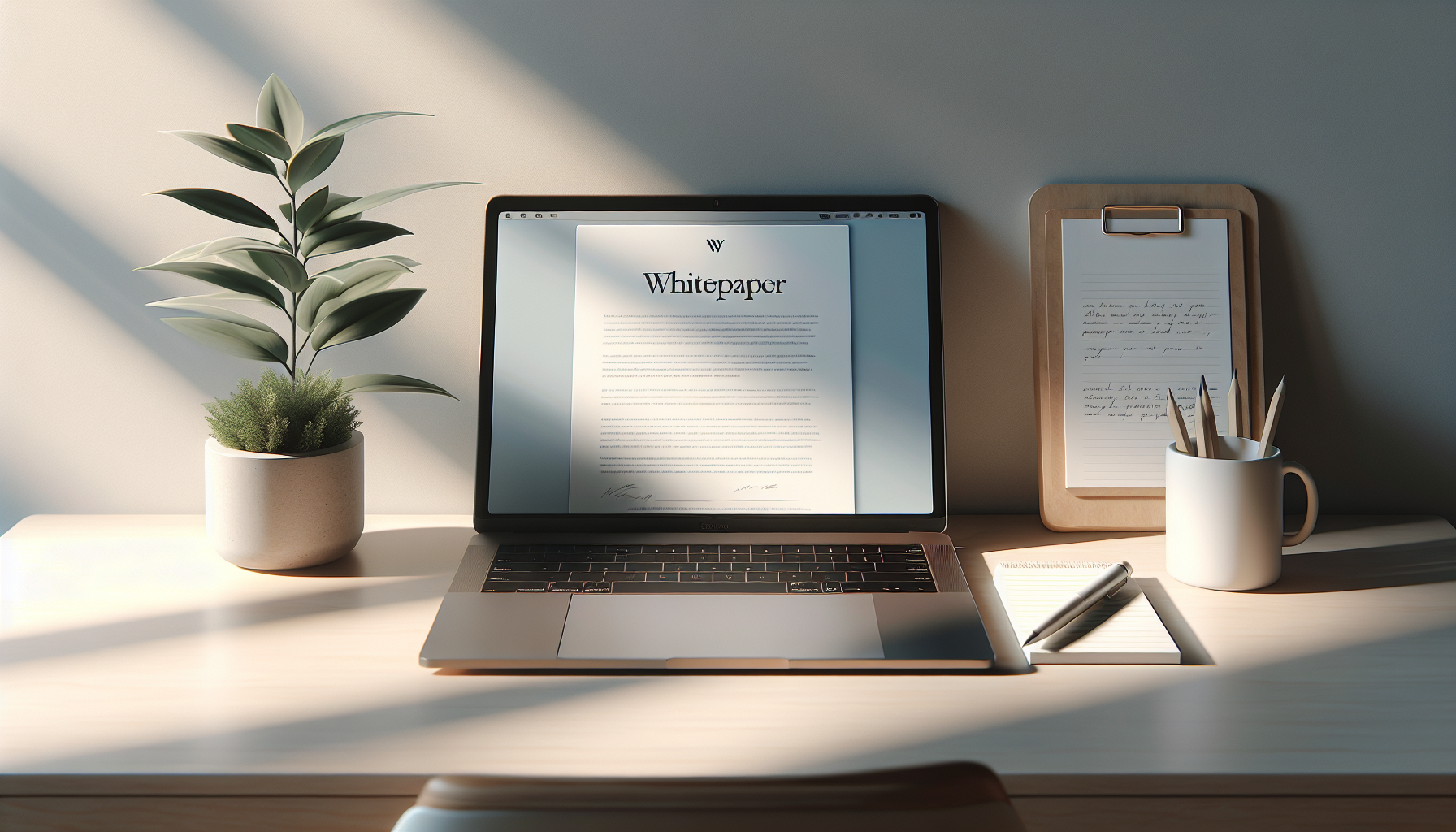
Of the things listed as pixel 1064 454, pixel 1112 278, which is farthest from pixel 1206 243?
pixel 1064 454

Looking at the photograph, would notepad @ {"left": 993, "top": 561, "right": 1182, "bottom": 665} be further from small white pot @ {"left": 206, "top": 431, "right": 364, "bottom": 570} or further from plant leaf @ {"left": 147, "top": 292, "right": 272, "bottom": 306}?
plant leaf @ {"left": 147, "top": 292, "right": 272, "bottom": 306}

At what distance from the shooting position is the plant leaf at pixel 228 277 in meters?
0.87

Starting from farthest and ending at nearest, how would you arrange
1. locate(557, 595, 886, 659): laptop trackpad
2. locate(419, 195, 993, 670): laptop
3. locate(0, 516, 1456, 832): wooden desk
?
locate(419, 195, 993, 670): laptop < locate(557, 595, 886, 659): laptop trackpad < locate(0, 516, 1456, 832): wooden desk

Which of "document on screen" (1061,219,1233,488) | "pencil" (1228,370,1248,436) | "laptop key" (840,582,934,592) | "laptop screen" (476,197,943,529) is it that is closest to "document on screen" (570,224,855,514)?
"laptop screen" (476,197,943,529)

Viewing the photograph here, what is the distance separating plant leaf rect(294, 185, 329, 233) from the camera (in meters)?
0.89

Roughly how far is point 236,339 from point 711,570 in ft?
1.65

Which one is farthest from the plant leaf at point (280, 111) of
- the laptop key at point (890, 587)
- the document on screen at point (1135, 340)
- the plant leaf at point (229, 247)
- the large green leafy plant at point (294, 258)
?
the document on screen at point (1135, 340)

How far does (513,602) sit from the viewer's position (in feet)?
2.74

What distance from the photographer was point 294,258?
913 mm

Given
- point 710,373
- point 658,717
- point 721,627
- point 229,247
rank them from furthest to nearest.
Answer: point 710,373
point 229,247
point 721,627
point 658,717

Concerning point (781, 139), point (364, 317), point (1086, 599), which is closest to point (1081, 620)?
point (1086, 599)

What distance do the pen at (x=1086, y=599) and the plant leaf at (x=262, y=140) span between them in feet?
2.57

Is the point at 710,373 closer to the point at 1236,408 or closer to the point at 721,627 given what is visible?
the point at 721,627

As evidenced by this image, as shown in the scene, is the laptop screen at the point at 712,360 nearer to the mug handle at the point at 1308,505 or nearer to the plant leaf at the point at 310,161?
the plant leaf at the point at 310,161
